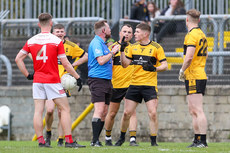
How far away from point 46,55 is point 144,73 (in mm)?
1987

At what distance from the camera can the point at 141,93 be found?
11.0 metres

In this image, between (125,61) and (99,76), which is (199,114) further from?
(99,76)

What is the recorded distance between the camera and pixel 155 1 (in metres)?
19.2

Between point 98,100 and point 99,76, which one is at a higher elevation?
point 99,76

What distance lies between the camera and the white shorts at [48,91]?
9.88 metres

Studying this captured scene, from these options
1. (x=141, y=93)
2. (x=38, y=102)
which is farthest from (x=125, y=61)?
(x=38, y=102)

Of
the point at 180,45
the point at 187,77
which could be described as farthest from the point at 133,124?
the point at 180,45

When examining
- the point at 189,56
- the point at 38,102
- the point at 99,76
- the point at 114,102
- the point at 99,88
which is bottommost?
the point at 114,102

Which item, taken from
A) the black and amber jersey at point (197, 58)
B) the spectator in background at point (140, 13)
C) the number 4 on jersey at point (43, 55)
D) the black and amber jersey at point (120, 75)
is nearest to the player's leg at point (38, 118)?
the number 4 on jersey at point (43, 55)

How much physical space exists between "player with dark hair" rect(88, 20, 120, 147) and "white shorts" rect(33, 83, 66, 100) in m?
0.91

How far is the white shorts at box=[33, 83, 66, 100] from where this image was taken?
32.4 ft

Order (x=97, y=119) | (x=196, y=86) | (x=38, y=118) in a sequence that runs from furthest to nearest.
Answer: (x=97, y=119), (x=196, y=86), (x=38, y=118)

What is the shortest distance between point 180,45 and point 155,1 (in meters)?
3.86

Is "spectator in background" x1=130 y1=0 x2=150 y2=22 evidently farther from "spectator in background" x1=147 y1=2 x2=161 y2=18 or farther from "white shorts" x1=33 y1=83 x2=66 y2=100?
"white shorts" x1=33 y1=83 x2=66 y2=100
